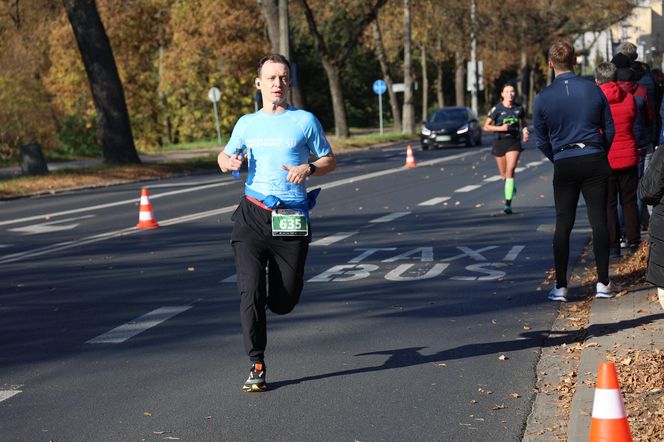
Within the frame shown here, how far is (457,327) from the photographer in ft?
27.3

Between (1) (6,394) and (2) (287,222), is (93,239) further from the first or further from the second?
(2) (287,222)

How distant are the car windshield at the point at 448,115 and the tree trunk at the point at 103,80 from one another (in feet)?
43.6

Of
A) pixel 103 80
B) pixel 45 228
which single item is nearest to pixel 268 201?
pixel 45 228

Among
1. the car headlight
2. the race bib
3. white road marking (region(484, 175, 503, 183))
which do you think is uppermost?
the race bib

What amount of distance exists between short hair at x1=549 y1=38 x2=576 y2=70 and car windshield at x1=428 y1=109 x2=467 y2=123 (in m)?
33.5

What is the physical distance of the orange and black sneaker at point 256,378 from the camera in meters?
6.48

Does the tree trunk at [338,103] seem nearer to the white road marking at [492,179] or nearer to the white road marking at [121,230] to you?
the white road marking at [121,230]

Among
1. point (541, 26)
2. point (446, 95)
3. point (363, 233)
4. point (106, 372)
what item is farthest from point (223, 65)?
point (106, 372)

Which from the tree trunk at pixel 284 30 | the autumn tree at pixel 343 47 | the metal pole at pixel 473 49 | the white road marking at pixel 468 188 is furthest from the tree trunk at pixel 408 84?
the white road marking at pixel 468 188

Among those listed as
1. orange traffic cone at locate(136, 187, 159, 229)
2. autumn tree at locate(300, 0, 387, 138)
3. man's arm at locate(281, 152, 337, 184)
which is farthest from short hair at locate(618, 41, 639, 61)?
autumn tree at locate(300, 0, 387, 138)

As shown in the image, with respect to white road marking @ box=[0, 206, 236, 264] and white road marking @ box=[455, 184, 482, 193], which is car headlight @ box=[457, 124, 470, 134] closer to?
white road marking @ box=[455, 184, 482, 193]

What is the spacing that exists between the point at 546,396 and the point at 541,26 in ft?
217

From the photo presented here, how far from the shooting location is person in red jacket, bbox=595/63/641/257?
1063 centimetres

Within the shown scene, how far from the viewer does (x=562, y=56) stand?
8891 millimetres
